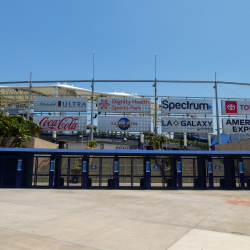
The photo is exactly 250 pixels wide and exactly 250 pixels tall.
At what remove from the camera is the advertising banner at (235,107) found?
35469mm

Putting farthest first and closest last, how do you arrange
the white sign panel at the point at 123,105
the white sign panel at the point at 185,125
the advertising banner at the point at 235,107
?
the advertising banner at the point at 235,107 → the white sign panel at the point at 185,125 → the white sign panel at the point at 123,105

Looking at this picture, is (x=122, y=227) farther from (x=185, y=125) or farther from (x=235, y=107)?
(x=235, y=107)

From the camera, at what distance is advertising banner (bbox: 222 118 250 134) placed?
115ft

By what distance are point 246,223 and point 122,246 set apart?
4935 mm

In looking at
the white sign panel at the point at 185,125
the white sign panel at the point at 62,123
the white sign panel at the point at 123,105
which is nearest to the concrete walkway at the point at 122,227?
the white sign panel at the point at 62,123

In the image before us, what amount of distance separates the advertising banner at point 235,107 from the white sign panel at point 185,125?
2873 millimetres

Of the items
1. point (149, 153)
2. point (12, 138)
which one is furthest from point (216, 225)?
point (12, 138)

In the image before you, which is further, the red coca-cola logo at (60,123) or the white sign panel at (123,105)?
the white sign panel at (123,105)

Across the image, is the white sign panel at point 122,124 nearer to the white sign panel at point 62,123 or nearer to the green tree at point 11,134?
the white sign panel at point 62,123

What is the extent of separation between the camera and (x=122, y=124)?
34094mm

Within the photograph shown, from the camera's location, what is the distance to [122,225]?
8.19 meters

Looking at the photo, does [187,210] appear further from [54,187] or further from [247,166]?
[247,166]

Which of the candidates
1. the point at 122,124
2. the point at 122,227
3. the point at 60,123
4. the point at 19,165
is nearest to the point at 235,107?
the point at 122,124

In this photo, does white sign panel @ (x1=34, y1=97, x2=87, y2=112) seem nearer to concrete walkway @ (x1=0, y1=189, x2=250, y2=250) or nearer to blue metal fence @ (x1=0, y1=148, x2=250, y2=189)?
blue metal fence @ (x1=0, y1=148, x2=250, y2=189)
